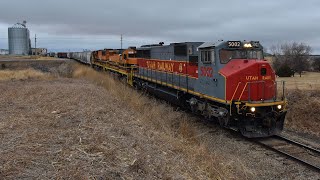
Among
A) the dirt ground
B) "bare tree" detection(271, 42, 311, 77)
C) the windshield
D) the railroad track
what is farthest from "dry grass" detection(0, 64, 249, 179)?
"bare tree" detection(271, 42, 311, 77)

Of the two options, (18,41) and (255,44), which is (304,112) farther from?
(18,41)

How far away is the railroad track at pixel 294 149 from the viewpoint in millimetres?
10532

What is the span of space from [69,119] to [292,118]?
35.8 feet

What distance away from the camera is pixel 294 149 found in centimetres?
1191

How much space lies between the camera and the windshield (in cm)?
1372

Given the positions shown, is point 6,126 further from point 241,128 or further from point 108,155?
point 241,128

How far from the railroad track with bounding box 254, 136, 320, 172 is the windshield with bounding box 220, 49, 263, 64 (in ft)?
10.2

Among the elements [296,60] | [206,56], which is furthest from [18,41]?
[206,56]

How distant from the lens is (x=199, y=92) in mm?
15523

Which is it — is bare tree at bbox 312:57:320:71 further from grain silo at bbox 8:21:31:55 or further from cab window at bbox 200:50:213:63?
grain silo at bbox 8:21:31:55

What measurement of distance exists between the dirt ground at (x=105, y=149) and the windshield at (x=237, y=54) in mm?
2859

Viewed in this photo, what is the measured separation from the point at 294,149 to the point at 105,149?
7324mm

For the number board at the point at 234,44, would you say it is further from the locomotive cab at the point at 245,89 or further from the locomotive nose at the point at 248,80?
the locomotive nose at the point at 248,80

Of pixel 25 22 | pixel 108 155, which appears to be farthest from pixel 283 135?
pixel 25 22
